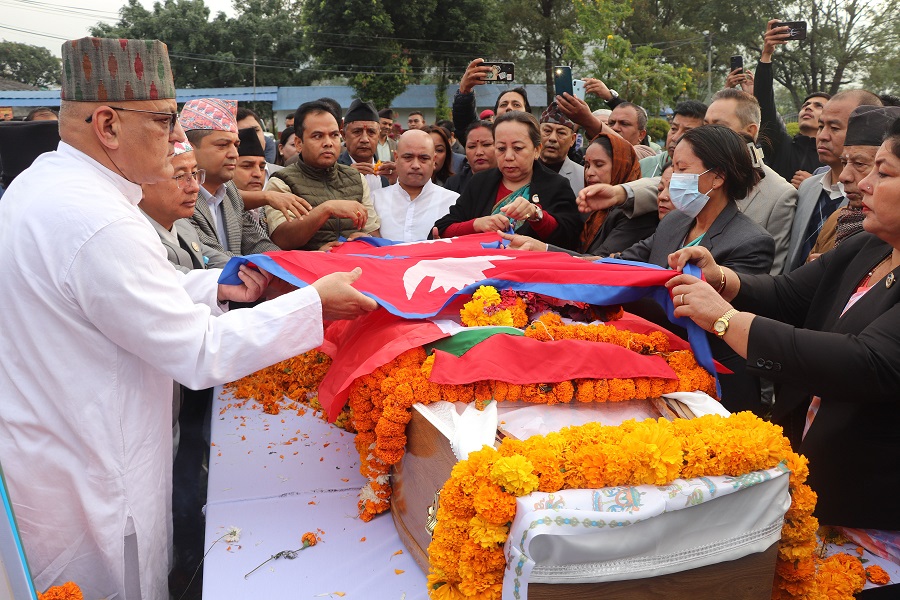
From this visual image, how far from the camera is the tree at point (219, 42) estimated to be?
4306 cm

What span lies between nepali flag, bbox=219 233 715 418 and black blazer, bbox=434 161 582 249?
113 centimetres

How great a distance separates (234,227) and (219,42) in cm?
4451

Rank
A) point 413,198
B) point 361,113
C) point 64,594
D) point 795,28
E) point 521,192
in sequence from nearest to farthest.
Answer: point 64,594 < point 521,192 < point 413,198 < point 795,28 < point 361,113

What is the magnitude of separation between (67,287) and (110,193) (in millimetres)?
→ 352

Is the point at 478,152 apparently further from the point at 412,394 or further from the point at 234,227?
the point at 412,394

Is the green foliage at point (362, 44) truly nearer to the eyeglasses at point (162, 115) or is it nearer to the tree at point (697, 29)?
the tree at point (697, 29)

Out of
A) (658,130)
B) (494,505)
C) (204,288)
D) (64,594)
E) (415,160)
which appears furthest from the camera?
(658,130)

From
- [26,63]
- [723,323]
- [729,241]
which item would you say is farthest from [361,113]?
[26,63]

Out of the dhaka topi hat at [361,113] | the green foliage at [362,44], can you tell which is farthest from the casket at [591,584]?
the green foliage at [362,44]

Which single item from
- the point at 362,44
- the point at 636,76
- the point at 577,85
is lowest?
the point at 577,85

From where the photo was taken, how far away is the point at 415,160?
214 inches

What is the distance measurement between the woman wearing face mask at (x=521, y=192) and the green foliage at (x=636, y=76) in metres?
20.9

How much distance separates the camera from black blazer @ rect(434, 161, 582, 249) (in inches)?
179

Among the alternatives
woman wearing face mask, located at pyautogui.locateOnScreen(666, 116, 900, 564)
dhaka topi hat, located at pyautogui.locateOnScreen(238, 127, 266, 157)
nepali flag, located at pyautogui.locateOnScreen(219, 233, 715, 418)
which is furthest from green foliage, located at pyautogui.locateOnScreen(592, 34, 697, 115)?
woman wearing face mask, located at pyautogui.locateOnScreen(666, 116, 900, 564)
